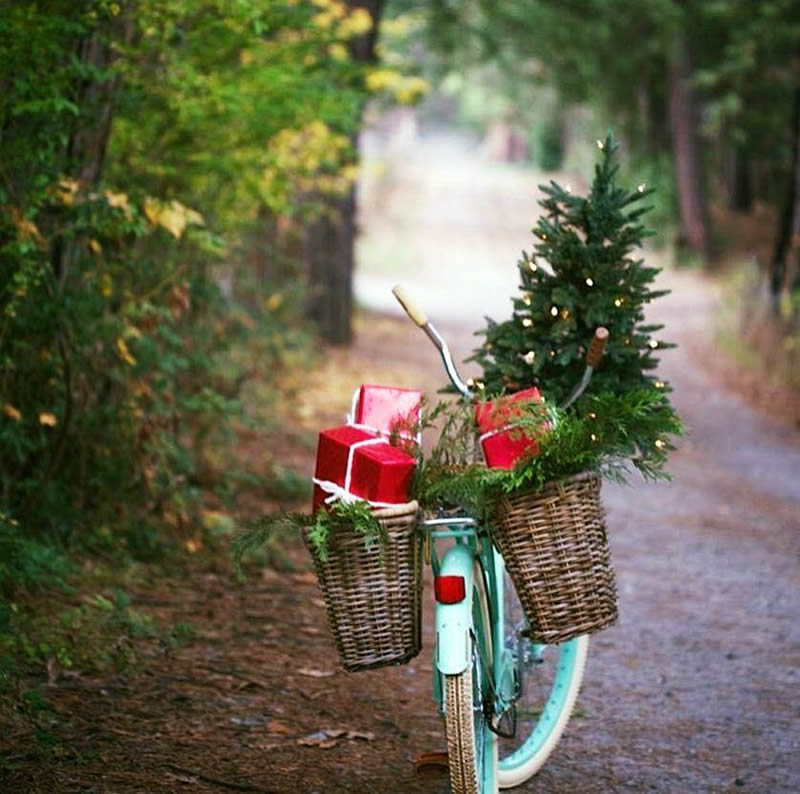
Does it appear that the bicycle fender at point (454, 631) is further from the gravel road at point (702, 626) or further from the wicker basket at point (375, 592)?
the gravel road at point (702, 626)

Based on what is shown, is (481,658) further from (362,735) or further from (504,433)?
(362,735)

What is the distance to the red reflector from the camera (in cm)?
386

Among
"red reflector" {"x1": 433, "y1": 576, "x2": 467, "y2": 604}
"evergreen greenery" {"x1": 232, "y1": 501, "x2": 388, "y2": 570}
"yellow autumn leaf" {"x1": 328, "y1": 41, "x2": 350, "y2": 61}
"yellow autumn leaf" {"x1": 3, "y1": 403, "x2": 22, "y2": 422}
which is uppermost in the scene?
"yellow autumn leaf" {"x1": 328, "y1": 41, "x2": 350, "y2": 61}

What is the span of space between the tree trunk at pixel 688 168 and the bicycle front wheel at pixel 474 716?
26.4 metres

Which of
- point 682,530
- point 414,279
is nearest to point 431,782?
point 682,530

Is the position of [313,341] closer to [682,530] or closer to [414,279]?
[682,530]

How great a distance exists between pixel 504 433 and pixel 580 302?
1.11 meters

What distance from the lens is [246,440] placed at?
10.7 metres

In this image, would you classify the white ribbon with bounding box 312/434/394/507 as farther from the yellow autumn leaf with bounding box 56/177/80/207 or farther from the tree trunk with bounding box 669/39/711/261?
the tree trunk with bounding box 669/39/711/261

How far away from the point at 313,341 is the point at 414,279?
14.8 metres

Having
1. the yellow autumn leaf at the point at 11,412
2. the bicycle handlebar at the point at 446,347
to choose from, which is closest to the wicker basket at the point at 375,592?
the bicycle handlebar at the point at 446,347

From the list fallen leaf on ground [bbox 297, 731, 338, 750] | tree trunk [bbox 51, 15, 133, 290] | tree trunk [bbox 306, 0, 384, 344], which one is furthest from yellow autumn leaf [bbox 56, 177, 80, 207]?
tree trunk [bbox 306, 0, 384, 344]

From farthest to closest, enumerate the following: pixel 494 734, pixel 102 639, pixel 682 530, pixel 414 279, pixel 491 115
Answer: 1. pixel 491 115
2. pixel 414 279
3. pixel 682 530
4. pixel 102 639
5. pixel 494 734

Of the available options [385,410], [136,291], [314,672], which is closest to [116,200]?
[136,291]
